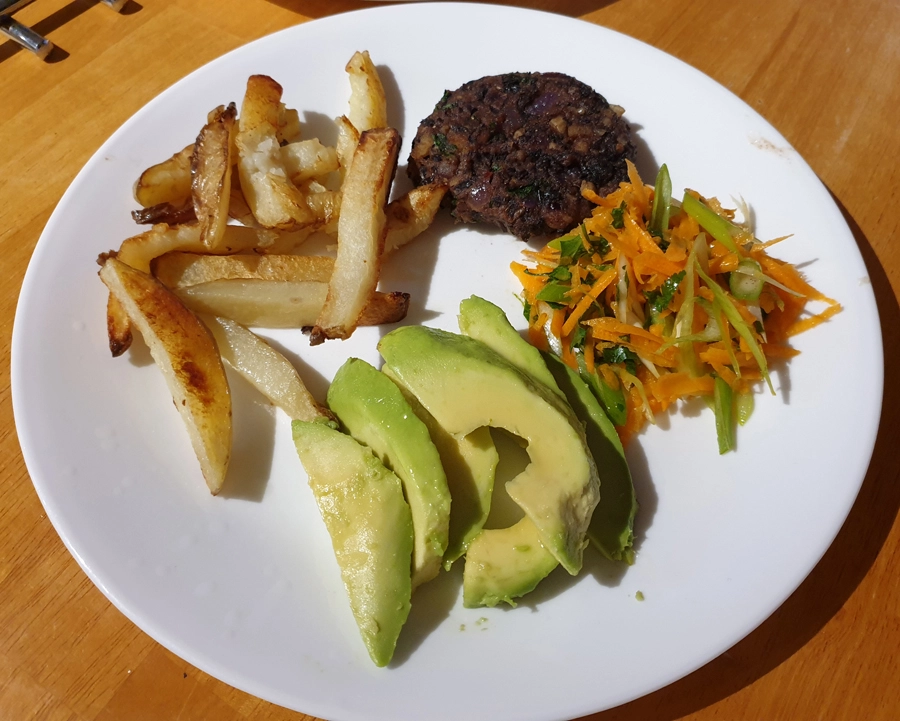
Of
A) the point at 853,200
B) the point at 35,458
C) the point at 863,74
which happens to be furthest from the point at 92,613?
the point at 863,74

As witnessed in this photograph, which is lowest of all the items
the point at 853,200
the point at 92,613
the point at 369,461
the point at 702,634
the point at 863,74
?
the point at 92,613

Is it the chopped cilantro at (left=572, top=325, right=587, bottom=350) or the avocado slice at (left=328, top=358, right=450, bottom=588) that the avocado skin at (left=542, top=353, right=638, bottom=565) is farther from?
the avocado slice at (left=328, top=358, right=450, bottom=588)

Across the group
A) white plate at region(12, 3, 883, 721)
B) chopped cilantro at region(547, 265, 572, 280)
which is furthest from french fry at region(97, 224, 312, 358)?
chopped cilantro at region(547, 265, 572, 280)

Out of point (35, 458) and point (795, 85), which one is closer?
point (35, 458)

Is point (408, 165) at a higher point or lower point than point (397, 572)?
higher

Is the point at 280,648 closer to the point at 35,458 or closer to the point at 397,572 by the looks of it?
the point at 397,572

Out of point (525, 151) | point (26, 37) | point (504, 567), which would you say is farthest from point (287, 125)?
point (504, 567)

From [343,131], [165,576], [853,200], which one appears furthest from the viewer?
[853,200]
